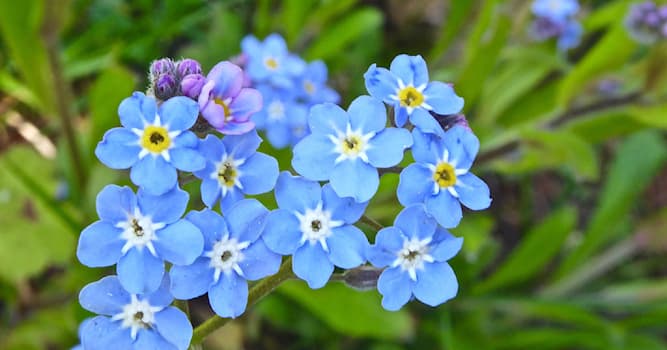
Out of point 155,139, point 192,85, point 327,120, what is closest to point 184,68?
point 192,85

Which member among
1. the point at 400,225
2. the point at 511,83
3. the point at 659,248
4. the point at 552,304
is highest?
the point at 511,83

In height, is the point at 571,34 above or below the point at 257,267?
above

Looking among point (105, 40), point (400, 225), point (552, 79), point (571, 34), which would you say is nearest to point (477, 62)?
point (571, 34)

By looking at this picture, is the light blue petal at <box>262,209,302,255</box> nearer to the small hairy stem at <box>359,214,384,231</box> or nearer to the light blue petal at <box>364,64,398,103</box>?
the small hairy stem at <box>359,214,384,231</box>

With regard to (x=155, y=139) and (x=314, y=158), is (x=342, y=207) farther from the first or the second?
(x=155, y=139)

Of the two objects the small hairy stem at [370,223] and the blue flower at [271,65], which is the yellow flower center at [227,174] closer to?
the small hairy stem at [370,223]

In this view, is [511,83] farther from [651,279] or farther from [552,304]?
[651,279]
